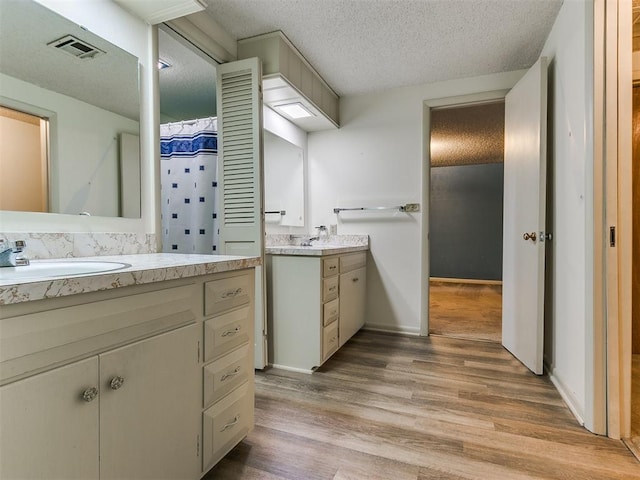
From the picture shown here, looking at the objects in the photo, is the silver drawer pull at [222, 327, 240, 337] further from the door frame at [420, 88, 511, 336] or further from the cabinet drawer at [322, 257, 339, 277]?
the door frame at [420, 88, 511, 336]

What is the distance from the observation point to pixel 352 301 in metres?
2.62

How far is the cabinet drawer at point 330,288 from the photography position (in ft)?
6.85

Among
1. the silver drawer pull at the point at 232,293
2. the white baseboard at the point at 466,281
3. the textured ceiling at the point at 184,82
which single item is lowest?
the white baseboard at the point at 466,281

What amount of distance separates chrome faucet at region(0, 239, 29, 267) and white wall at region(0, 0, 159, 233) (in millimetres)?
122

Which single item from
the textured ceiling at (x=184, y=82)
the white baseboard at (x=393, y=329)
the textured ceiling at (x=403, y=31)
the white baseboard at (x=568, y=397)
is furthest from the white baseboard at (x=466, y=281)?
the textured ceiling at (x=184, y=82)

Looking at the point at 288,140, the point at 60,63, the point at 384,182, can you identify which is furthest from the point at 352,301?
the point at 60,63

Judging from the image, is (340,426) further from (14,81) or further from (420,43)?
(420,43)

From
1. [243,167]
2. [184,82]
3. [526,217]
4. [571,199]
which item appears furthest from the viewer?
[184,82]

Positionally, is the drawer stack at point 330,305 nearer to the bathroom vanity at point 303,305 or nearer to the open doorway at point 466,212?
the bathroom vanity at point 303,305

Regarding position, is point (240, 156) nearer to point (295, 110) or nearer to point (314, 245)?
point (295, 110)

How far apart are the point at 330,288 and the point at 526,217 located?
141 cm

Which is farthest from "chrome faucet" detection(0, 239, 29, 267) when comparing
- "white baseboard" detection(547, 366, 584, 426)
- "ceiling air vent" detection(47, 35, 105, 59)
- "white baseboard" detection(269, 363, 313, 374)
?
"white baseboard" detection(547, 366, 584, 426)

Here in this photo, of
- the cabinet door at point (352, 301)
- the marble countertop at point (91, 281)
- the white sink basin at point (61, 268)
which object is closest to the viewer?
the marble countertop at point (91, 281)

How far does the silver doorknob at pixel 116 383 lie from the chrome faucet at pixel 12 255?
20.6 inches
